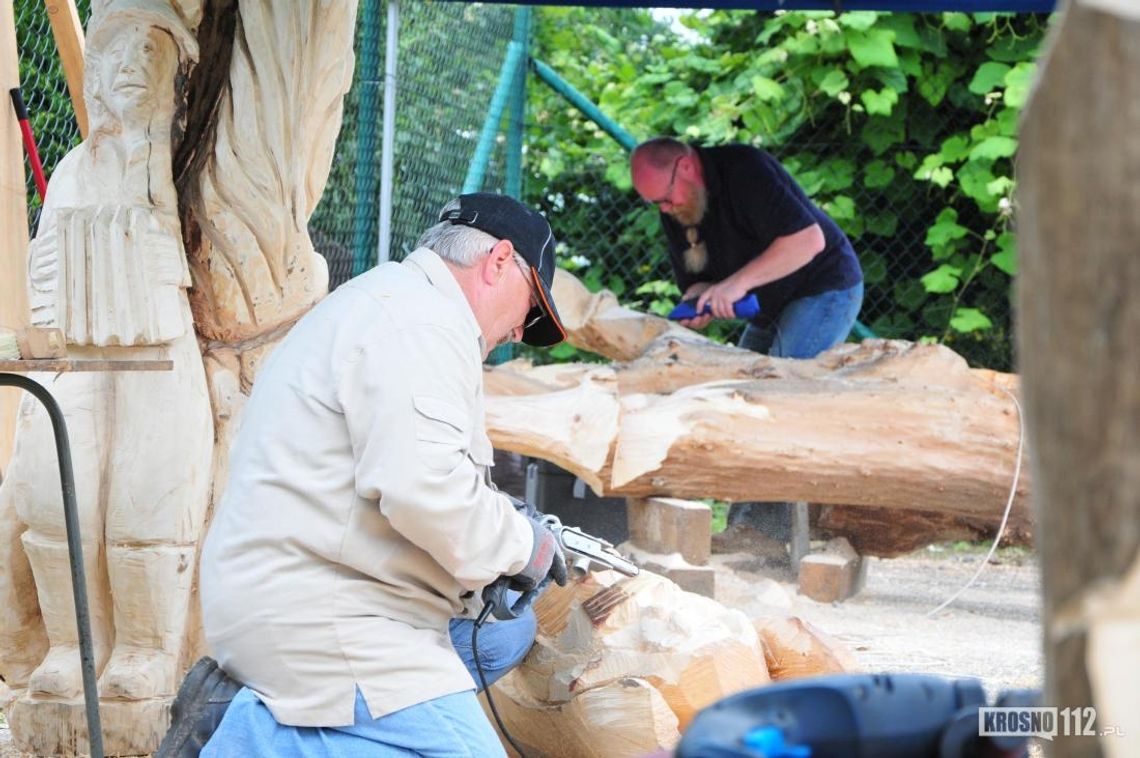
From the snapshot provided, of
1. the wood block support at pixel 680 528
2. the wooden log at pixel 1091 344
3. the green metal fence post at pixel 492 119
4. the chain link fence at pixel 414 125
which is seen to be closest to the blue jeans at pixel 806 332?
the wood block support at pixel 680 528

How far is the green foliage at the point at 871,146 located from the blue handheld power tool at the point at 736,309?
4.99ft

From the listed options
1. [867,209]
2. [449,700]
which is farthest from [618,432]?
[867,209]

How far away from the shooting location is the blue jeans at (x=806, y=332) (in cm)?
602

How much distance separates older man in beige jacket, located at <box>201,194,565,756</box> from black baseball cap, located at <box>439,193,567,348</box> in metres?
0.23

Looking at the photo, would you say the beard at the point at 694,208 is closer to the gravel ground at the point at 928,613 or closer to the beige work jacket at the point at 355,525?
the gravel ground at the point at 928,613

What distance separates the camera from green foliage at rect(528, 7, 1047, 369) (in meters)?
7.50

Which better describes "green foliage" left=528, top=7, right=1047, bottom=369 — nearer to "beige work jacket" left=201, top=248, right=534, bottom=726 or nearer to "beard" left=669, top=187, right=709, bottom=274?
"beard" left=669, top=187, right=709, bottom=274

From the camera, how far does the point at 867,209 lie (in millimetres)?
7785

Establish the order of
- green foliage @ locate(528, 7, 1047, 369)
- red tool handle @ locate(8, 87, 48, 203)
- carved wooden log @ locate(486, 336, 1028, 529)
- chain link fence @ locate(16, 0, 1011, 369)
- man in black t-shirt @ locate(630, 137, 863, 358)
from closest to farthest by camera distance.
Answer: red tool handle @ locate(8, 87, 48, 203) → carved wooden log @ locate(486, 336, 1028, 529) → chain link fence @ locate(16, 0, 1011, 369) → man in black t-shirt @ locate(630, 137, 863, 358) → green foliage @ locate(528, 7, 1047, 369)

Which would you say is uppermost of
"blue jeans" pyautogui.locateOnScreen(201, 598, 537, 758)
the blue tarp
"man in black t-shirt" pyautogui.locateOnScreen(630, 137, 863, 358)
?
the blue tarp

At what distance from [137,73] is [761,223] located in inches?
138

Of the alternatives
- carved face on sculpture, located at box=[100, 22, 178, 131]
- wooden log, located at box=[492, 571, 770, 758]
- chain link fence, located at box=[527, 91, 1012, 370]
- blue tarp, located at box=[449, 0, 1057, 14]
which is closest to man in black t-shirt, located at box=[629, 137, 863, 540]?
blue tarp, located at box=[449, 0, 1057, 14]

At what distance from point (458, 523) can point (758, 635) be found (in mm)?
1503

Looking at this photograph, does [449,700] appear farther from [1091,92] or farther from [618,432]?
[618,432]
